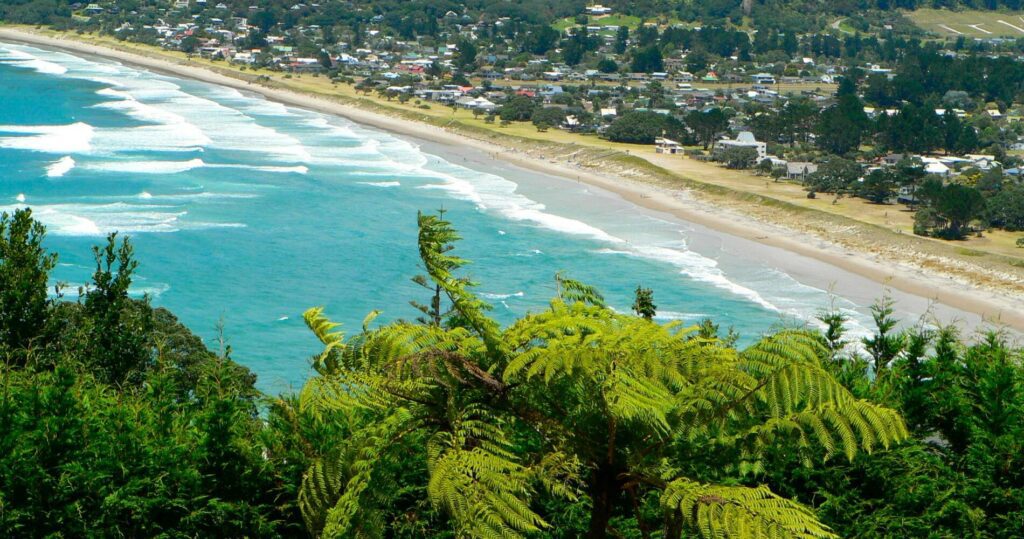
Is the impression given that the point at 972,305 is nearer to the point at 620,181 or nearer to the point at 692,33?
the point at 620,181

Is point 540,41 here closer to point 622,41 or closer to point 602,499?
point 622,41

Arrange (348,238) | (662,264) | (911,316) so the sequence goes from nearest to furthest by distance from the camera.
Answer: (911,316) < (662,264) < (348,238)

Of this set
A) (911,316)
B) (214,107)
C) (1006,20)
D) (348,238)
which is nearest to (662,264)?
(911,316)

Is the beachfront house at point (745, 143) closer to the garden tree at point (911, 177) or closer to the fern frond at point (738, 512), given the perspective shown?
the garden tree at point (911, 177)

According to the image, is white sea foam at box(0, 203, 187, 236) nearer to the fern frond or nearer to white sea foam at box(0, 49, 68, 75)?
the fern frond

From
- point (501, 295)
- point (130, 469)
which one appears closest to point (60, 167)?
point (501, 295)

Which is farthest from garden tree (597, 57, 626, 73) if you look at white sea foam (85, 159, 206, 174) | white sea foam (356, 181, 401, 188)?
white sea foam (85, 159, 206, 174)
